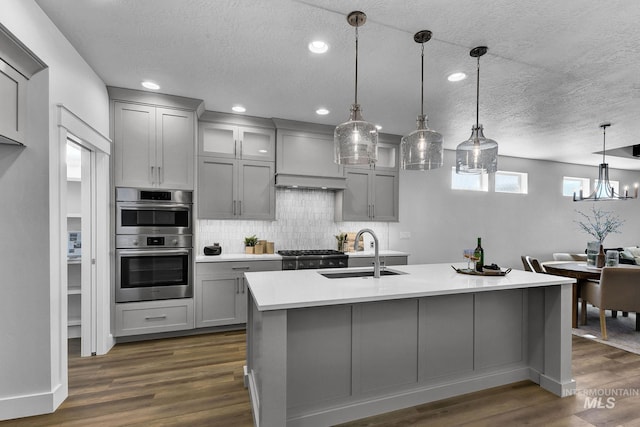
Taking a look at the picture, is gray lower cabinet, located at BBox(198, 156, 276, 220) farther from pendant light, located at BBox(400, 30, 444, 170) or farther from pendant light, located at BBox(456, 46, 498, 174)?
pendant light, located at BBox(456, 46, 498, 174)

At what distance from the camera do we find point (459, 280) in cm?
238

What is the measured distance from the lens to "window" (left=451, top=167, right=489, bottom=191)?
19.2 ft

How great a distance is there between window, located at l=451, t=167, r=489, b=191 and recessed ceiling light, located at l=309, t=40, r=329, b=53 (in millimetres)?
4136

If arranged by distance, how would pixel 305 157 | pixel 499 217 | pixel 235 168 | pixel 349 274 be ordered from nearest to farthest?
pixel 349 274, pixel 235 168, pixel 305 157, pixel 499 217

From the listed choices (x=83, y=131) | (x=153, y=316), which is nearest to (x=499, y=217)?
(x=153, y=316)

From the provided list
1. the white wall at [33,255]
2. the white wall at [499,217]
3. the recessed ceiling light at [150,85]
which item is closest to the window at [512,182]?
the white wall at [499,217]

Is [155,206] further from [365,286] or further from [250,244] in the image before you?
[365,286]

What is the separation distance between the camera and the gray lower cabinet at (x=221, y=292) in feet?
12.1

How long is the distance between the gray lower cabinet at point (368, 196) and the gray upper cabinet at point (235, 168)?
1106 mm

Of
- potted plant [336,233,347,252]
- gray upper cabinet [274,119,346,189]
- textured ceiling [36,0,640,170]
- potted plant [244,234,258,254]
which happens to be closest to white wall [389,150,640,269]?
potted plant [336,233,347,252]

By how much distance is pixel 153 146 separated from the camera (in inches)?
138

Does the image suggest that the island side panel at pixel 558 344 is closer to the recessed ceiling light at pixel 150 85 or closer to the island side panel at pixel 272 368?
the island side panel at pixel 272 368

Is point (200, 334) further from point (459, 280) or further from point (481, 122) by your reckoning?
point (481, 122)

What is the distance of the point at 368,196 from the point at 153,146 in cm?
297
